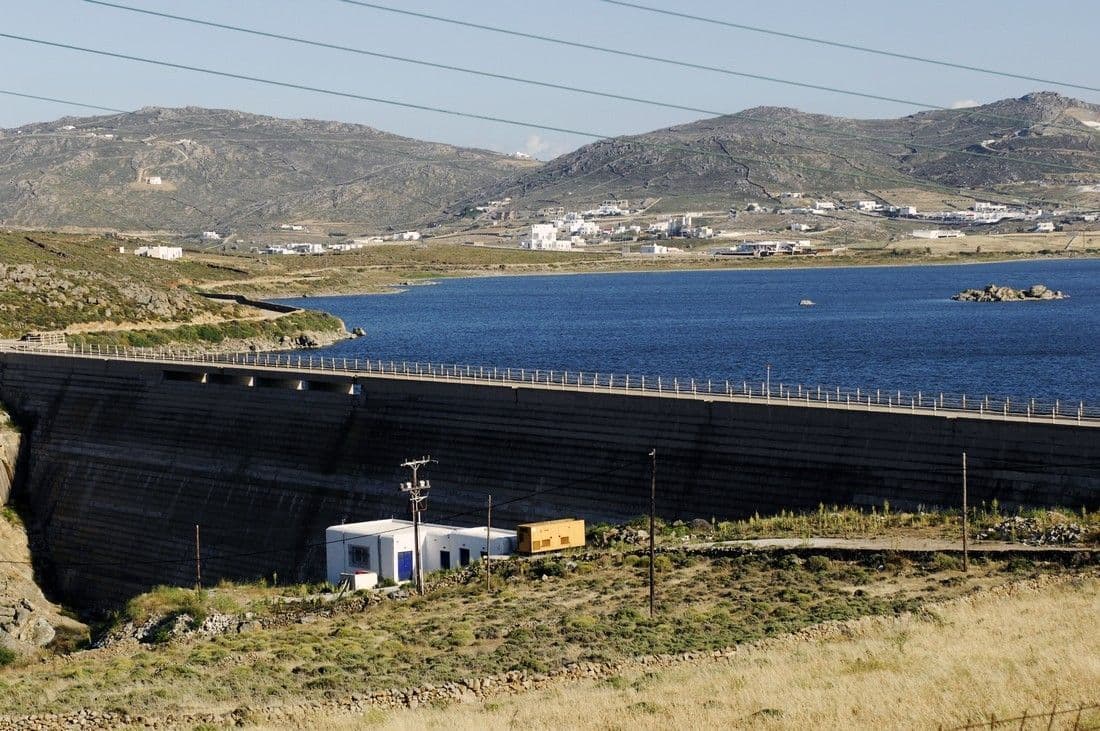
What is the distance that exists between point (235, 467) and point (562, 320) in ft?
401

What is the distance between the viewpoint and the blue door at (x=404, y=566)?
163 ft

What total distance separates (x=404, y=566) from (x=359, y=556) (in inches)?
80.8

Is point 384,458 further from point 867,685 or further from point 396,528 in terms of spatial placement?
point 867,685

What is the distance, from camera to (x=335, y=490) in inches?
2315

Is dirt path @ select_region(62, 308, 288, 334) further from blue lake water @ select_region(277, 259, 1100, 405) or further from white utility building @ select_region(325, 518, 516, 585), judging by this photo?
white utility building @ select_region(325, 518, 516, 585)

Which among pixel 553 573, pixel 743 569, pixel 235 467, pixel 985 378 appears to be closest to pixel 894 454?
pixel 743 569

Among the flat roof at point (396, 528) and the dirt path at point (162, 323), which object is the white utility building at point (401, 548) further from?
the dirt path at point (162, 323)

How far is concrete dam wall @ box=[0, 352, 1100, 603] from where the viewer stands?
4550cm

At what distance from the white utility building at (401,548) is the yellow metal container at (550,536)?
1.21 metres

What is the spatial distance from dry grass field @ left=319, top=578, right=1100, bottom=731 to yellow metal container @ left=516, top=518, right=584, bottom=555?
14.9 metres

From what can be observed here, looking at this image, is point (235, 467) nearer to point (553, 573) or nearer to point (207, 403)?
point (207, 403)

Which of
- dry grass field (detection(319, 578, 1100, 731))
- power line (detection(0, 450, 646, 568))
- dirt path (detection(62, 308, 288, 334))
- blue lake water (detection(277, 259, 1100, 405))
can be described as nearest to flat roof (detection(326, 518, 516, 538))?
power line (detection(0, 450, 646, 568))

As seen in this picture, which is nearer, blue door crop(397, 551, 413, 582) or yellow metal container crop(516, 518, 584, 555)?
yellow metal container crop(516, 518, 584, 555)

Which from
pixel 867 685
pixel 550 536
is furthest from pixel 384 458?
pixel 867 685
